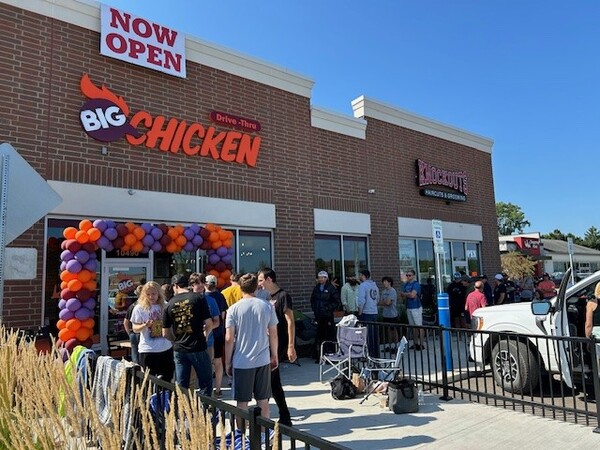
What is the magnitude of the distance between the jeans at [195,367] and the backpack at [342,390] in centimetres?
209

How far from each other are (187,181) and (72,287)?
3604 mm

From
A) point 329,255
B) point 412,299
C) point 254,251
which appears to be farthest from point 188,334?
point 329,255

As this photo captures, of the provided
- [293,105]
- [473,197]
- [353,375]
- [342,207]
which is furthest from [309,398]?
[473,197]

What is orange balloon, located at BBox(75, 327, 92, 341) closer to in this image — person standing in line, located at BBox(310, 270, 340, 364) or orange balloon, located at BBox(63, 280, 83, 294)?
orange balloon, located at BBox(63, 280, 83, 294)

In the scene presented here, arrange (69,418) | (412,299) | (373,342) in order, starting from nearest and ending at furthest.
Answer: (69,418)
(373,342)
(412,299)

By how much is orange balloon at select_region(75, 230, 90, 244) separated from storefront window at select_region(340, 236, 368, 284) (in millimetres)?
7524

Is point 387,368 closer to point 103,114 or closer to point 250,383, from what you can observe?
point 250,383

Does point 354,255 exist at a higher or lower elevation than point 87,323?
higher

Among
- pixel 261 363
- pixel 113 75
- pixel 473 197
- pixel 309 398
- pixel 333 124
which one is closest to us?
pixel 261 363

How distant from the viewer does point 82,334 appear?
23.4 ft

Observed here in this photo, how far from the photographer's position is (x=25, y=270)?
16.6 feet

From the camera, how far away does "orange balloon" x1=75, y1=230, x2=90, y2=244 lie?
7.30m

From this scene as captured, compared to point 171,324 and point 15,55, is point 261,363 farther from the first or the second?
point 15,55

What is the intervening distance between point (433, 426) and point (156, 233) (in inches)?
216
